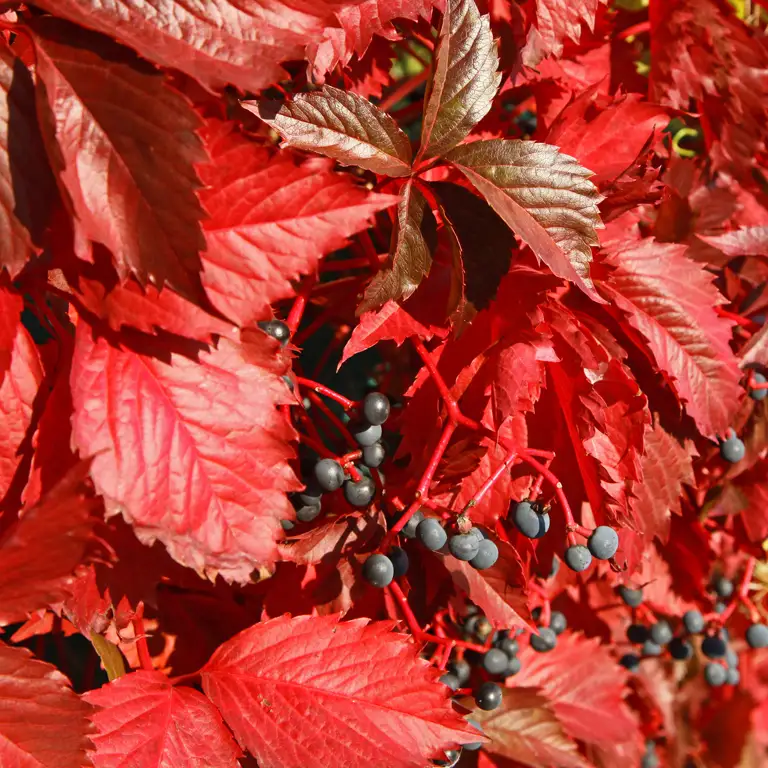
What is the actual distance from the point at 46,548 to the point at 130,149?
0.30 meters

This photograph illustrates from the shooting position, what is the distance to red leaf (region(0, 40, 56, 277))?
522 millimetres

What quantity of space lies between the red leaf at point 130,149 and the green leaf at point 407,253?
175 mm

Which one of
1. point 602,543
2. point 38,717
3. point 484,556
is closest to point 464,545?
point 484,556

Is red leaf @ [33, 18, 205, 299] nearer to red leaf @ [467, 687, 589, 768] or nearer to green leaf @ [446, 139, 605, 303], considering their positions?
green leaf @ [446, 139, 605, 303]

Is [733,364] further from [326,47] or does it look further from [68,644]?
[68,644]

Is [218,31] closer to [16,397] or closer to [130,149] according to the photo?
[130,149]

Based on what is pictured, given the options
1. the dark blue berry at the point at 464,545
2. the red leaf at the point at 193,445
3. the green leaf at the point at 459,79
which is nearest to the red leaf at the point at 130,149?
the red leaf at the point at 193,445

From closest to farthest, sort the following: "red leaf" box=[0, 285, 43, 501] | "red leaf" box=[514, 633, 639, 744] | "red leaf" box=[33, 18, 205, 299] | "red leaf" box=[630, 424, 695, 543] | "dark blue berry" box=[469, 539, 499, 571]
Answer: "red leaf" box=[33, 18, 205, 299], "red leaf" box=[0, 285, 43, 501], "dark blue berry" box=[469, 539, 499, 571], "red leaf" box=[630, 424, 695, 543], "red leaf" box=[514, 633, 639, 744]

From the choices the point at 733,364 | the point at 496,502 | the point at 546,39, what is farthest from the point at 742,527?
the point at 546,39

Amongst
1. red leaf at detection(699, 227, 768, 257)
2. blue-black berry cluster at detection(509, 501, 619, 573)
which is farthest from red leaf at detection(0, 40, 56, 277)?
red leaf at detection(699, 227, 768, 257)

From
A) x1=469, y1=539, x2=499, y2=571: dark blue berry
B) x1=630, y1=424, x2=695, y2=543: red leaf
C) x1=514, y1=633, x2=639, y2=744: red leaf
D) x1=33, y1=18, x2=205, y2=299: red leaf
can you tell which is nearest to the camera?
x1=33, y1=18, x2=205, y2=299: red leaf

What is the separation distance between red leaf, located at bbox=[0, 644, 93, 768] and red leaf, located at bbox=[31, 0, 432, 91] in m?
0.48

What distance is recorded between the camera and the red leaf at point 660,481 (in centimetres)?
90

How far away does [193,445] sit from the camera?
617 mm
